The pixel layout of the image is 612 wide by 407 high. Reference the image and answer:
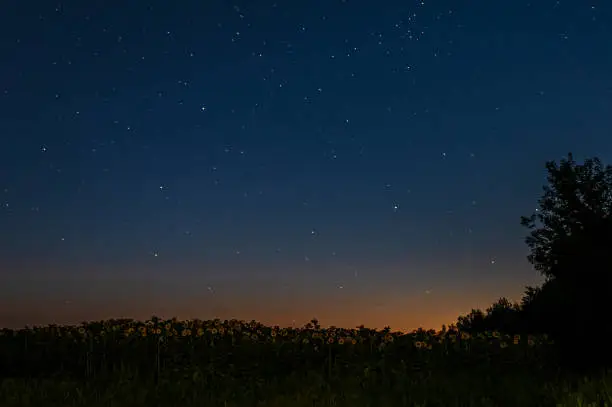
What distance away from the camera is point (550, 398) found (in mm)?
9750

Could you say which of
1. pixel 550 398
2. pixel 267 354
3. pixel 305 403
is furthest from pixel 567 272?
pixel 267 354

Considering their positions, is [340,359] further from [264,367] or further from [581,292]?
[581,292]

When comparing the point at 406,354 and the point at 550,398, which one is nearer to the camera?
the point at 550,398

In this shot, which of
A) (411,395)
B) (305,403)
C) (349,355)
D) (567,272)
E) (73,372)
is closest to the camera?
(305,403)

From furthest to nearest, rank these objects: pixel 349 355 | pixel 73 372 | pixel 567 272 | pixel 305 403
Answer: pixel 349 355, pixel 73 372, pixel 567 272, pixel 305 403

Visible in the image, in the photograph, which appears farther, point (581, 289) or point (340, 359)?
point (340, 359)

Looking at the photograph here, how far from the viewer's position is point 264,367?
50.3 ft

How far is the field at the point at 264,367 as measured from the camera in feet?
34.8

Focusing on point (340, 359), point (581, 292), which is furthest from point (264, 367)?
point (581, 292)

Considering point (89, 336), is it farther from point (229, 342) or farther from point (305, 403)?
point (305, 403)

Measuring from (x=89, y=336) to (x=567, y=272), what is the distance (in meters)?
10.4

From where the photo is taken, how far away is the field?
1060cm

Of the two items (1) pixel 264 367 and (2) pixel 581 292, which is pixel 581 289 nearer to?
(2) pixel 581 292

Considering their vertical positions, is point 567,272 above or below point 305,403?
above
